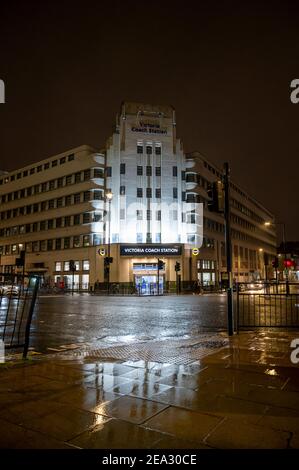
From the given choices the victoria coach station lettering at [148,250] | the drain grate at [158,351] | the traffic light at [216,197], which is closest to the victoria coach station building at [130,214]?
the victoria coach station lettering at [148,250]

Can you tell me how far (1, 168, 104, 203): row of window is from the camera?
5410cm

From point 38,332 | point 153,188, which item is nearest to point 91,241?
point 153,188

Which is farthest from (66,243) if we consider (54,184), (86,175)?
(86,175)

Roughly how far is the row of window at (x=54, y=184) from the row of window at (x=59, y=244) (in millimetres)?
8742

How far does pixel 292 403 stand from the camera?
3.93m

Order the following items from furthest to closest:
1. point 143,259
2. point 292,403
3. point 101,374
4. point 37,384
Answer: point 143,259 < point 101,374 < point 37,384 < point 292,403

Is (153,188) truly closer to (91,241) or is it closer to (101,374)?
(91,241)

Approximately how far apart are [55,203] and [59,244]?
700 centimetres

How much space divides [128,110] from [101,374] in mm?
52939

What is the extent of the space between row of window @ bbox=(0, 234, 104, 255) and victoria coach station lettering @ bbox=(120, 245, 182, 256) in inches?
188

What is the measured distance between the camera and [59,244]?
5819 centimetres

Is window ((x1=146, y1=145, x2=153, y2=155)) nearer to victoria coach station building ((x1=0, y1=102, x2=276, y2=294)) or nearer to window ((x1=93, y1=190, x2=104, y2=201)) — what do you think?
victoria coach station building ((x1=0, y1=102, x2=276, y2=294))

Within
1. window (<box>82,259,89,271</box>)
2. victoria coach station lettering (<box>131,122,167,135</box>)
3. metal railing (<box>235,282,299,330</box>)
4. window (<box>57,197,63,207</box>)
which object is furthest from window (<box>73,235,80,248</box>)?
metal railing (<box>235,282,299,330</box>)

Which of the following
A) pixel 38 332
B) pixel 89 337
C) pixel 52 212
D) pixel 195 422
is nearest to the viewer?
pixel 195 422
